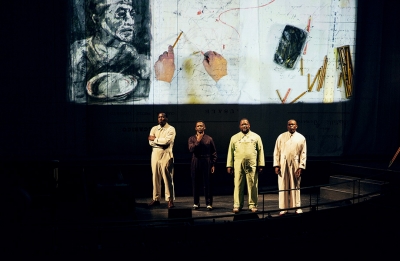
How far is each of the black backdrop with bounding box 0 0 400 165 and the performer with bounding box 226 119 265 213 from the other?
170cm

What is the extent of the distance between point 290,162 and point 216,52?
2.78m

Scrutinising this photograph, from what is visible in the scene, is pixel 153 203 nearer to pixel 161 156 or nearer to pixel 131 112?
pixel 161 156

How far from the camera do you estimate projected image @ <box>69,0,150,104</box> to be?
10.8 meters

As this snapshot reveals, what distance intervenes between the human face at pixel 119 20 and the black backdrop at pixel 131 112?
0.69 m

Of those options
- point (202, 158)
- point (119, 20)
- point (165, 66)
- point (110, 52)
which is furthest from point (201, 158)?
point (119, 20)

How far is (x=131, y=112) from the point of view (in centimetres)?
1112

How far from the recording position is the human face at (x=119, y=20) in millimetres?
10859

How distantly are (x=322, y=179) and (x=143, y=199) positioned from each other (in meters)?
3.47

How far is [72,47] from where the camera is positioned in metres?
10.7

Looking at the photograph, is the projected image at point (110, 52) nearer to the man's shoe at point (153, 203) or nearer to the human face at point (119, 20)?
the human face at point (119, 20)

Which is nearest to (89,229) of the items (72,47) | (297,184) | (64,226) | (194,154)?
(64,226)

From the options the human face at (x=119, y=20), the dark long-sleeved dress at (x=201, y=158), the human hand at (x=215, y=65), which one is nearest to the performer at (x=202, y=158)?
the dark long-sleeved dress at (x=201, y=158)

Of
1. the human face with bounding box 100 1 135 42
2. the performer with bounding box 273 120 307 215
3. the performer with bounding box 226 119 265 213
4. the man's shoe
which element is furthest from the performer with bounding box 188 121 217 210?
the human face with bounding box 100 1 135 42

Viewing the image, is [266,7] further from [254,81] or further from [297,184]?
[297,184]
